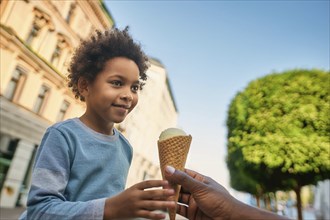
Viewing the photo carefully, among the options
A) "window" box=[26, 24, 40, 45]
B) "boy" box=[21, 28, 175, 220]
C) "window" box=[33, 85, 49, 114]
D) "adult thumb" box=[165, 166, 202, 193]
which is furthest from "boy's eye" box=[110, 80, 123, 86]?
"window" box=[33, 85, 49, 114]

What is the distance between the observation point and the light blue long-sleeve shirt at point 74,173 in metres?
1.23

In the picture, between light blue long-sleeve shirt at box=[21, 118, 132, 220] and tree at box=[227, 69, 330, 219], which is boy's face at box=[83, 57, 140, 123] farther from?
tree at box=[227, 69, 330, 219]

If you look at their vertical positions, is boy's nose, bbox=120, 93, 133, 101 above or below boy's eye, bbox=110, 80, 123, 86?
below

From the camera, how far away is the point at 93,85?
6.27 feet

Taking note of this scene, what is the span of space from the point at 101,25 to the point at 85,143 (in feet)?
69.0

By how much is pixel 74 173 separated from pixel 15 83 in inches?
547

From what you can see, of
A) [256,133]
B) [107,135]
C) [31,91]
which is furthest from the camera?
[31,91]

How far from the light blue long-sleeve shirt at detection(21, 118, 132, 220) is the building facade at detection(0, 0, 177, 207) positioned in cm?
835

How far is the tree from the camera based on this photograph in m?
12.1

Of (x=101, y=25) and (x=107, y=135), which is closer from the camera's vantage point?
(x=107, y=135)

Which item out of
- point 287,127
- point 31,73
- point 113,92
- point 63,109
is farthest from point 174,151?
point 63,109

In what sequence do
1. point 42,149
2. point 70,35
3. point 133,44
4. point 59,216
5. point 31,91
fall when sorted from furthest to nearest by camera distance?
point 70,35
point 31,91
point 133,44
point 42,149
point 59,216

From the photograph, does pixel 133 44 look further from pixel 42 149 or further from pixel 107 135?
pixel 42 149

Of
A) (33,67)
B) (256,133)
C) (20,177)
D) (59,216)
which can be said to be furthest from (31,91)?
(59,216)
